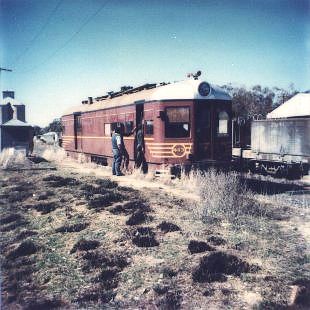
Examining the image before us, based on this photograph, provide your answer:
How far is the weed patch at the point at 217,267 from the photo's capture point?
489cm

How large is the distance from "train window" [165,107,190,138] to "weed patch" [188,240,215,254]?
5.83m

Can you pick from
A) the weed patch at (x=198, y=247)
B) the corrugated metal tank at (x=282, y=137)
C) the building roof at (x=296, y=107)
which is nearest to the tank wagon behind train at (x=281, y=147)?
the corrugated metal tank at (x=282, y=137)

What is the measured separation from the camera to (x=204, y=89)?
11.7 meters

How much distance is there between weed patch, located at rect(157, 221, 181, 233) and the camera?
6820 mm

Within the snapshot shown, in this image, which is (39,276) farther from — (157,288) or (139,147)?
(139,147)

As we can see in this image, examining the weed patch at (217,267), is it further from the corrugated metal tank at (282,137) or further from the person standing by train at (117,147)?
the corrugated metal tank at (282,137)

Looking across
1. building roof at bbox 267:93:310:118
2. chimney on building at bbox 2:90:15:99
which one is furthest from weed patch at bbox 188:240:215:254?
chimney on building at bbox 2:90:15:99

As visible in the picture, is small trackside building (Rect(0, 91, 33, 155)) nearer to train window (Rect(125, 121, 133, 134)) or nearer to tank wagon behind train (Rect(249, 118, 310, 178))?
train window (Rect(125, 121, 133, 134))

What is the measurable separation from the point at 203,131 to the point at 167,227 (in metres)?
5.40

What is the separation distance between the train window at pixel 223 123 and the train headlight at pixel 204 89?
2.89ft

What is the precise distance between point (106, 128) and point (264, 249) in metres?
11.1

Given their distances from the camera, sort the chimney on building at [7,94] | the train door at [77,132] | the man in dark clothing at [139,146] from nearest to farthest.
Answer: the man in dark clothing at [139,146]
the train door at [77,132]
the chimney on building at [7,94]

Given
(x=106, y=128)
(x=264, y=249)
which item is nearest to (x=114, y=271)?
(x=264, y=249)

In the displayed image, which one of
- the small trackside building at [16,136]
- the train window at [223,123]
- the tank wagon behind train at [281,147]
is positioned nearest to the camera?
the train window at [223,123]
